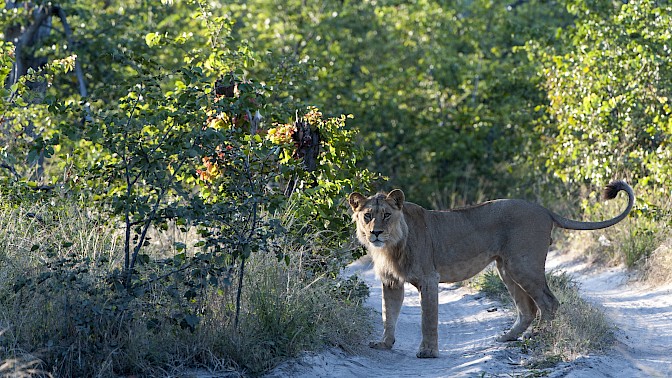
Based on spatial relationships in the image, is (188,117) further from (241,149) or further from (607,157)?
(607,157)

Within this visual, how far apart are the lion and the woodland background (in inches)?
18.5

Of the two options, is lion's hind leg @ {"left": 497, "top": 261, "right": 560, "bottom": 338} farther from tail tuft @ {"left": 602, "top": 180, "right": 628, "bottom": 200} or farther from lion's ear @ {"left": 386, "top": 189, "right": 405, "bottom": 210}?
lion's ear @ {"left": 386, "top": 189, "right": 405, "bottom": 210}

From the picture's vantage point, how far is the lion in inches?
257

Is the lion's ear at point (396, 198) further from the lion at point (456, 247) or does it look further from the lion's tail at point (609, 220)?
the lion's tail at point (609, 220)

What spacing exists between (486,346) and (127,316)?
2808mm

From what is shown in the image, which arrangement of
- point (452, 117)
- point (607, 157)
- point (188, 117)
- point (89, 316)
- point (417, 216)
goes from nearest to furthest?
point (89, 316)
point (188, 117)
point (417, 216)
point (607, 157)
point (452, 117)

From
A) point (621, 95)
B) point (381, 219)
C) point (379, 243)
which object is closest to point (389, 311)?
point (379, 243)

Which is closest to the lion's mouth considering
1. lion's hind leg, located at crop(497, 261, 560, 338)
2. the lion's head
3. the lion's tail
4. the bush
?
the lion's head

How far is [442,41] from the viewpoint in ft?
55.9

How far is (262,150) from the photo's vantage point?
5.82 m

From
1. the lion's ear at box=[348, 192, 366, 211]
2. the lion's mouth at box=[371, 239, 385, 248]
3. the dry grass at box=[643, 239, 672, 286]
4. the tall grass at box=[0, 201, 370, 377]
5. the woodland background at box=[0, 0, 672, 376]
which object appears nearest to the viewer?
the tall grass at box=[0, 201, 370, 377]

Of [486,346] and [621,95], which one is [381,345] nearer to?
[486,346]

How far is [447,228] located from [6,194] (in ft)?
11.2

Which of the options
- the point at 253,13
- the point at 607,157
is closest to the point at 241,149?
the point at 607,157
